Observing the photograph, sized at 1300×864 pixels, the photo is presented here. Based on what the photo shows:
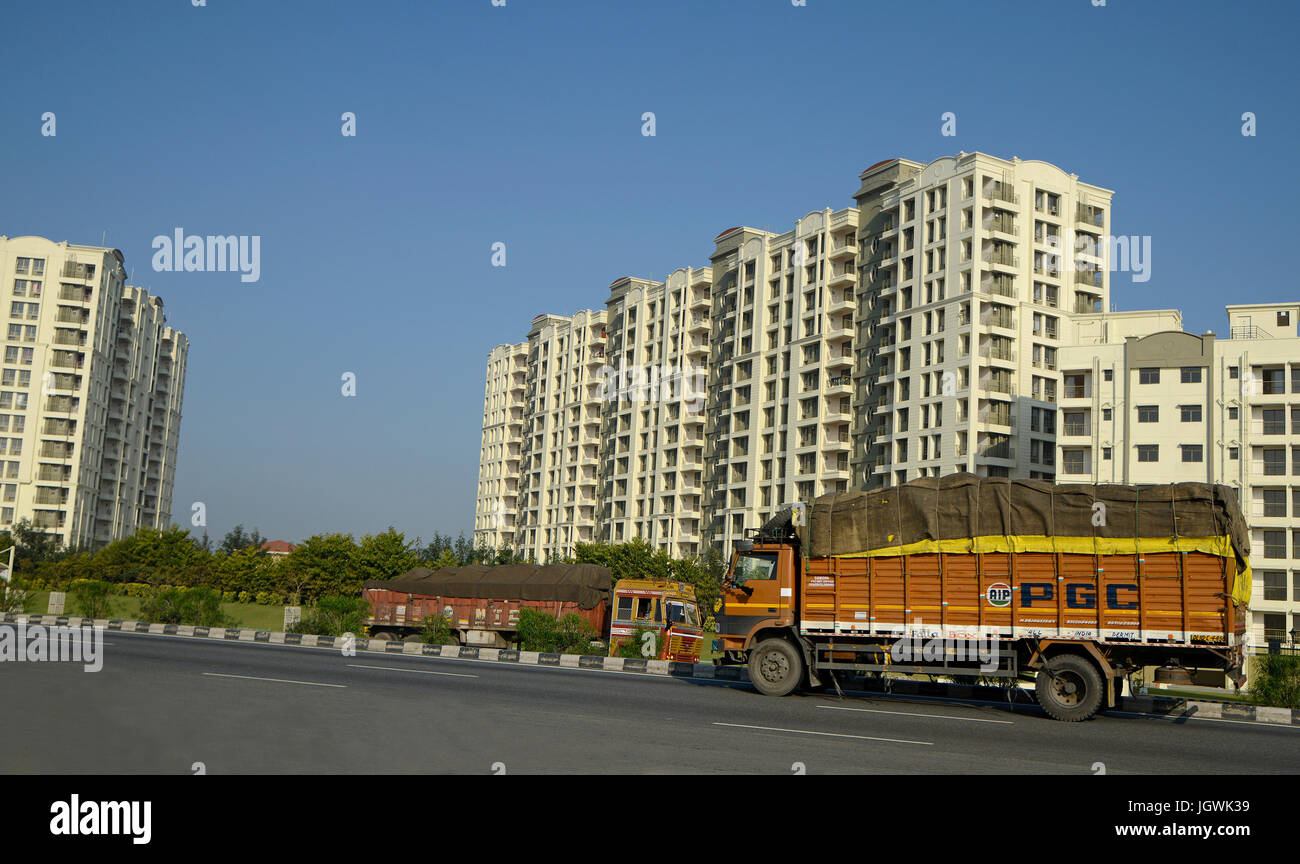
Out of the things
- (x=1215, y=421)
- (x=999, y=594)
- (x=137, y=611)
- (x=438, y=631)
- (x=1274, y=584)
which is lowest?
(x=137, y=611)

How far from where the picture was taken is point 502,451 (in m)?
143

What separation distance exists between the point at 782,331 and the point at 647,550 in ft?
73.4

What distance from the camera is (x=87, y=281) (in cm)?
10681

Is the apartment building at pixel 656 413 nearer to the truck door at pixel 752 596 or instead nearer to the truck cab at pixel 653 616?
the truck cab at pixel 653 616

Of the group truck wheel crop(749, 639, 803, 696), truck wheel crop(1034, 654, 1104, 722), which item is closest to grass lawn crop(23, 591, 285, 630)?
truck wheel crop(749, 639, 803, 696)

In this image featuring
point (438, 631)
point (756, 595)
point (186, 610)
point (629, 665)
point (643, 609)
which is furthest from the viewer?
point (186, 610)

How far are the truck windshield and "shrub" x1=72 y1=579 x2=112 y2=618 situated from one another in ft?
92.6

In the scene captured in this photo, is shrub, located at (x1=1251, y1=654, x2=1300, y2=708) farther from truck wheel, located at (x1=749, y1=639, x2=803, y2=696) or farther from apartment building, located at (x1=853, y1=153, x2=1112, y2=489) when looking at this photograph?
apartment building, located at (x1=853, y1=153, x2=1112, y2=489)

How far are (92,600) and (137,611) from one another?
9102 mm

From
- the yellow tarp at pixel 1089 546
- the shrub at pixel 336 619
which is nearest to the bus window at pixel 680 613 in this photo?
the shrub at pixel 336 619

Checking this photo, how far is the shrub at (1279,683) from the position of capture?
21969 mm

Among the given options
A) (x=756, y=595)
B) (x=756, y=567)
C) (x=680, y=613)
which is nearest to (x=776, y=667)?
(x=756, y=595)

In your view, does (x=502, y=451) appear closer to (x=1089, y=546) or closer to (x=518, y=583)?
(x=518, y=583)
